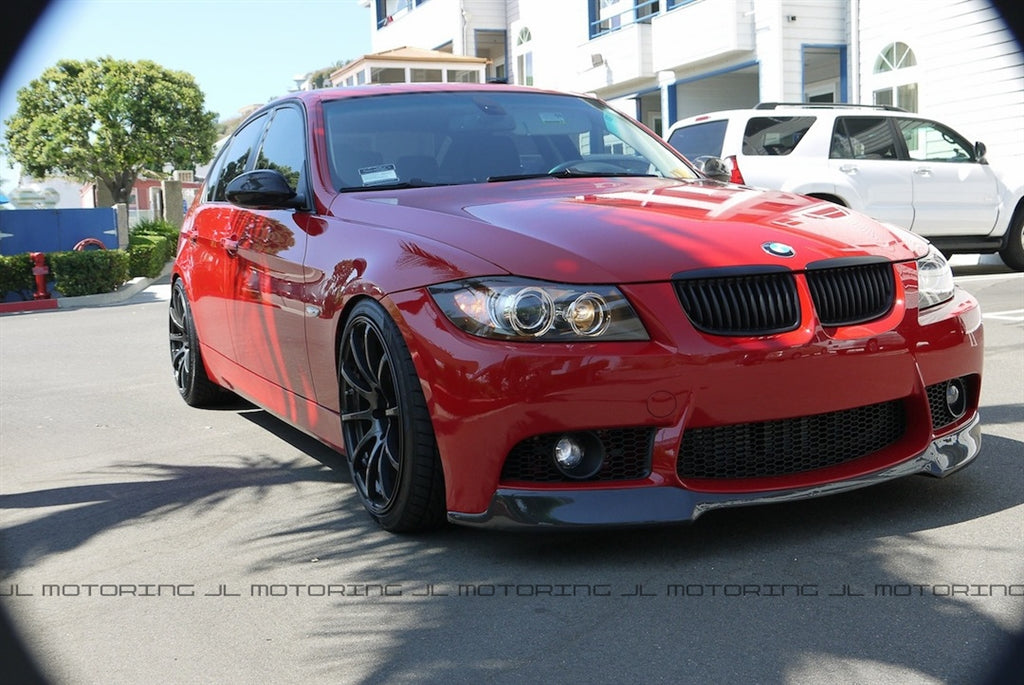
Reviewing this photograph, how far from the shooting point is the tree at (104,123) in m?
41.7

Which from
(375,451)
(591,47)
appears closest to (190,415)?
(375,451)

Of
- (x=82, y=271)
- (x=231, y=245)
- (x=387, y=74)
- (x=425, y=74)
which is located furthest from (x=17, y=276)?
(x=387, y=74)

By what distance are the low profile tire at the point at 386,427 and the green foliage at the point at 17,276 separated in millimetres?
15931

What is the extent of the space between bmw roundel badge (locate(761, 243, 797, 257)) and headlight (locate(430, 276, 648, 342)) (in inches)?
21.1

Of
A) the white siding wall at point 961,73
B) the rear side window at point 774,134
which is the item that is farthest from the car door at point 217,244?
the white siding wall at point 961,73

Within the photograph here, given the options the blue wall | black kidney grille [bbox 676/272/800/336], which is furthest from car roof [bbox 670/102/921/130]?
the blue wall

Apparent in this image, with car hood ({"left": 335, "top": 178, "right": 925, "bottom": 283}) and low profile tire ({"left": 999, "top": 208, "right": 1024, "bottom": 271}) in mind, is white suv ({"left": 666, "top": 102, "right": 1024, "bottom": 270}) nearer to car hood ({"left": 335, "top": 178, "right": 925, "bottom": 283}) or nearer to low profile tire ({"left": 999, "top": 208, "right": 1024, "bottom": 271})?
low profile tire ({"left": 999, "top": 208, "right": 1024, "bottom": 271})

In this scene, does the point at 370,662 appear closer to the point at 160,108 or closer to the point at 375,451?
the point at 375,451

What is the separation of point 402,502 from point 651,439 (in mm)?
900

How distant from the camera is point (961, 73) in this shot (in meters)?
16.4

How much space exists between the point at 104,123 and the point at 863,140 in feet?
115

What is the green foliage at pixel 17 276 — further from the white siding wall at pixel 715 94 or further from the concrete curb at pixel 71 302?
the white siding wall at pixel 715 94

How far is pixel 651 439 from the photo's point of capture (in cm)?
344

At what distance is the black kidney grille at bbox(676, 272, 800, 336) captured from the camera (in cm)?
346
